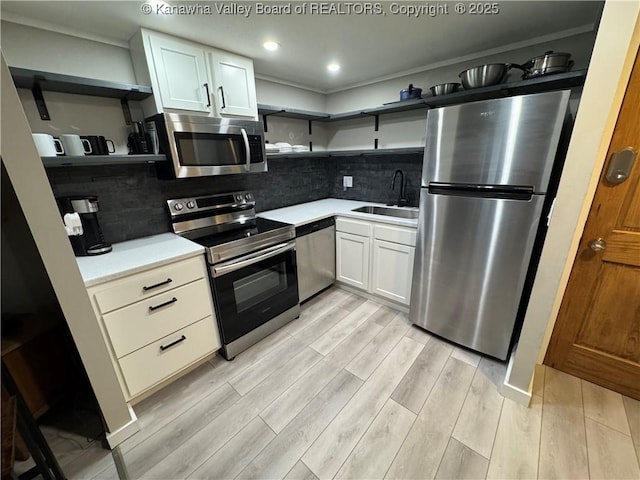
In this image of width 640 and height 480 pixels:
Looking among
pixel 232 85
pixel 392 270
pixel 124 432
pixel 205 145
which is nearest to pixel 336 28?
Result: pixel 232 85

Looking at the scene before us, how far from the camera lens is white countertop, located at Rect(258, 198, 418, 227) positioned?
220 cm

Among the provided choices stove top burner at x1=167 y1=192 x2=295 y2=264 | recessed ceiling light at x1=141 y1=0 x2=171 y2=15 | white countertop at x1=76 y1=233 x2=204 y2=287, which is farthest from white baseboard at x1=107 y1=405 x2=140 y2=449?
recessed ceiling light at x1=141 y1=0 x2=171 y2=15

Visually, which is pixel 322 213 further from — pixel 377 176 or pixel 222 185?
pixel 222 185

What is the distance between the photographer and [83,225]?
1549 mm

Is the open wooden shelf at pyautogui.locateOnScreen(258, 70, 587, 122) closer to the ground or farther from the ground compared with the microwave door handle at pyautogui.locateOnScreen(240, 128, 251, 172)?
farther from the ground

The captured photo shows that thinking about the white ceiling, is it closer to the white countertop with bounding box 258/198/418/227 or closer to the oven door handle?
the white countertop with bounding box 258/198/418/227

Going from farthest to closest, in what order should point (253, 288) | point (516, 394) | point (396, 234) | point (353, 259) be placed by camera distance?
point (353, 259)
point (396, 234)
point (253, 288)
point (516, 394)

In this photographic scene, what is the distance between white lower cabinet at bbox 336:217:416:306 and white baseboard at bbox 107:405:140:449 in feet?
A: 6.29

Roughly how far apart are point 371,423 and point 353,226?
1.55m

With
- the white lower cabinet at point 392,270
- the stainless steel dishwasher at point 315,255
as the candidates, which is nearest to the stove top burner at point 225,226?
the stainless steel dishwasher at point 315,255

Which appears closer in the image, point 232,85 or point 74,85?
point 74,85

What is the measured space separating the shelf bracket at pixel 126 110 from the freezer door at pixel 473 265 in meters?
2.13

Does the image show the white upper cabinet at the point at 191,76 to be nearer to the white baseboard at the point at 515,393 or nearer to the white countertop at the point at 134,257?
the white countertop at the point at 134,257

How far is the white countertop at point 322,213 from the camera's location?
7.22 feet
